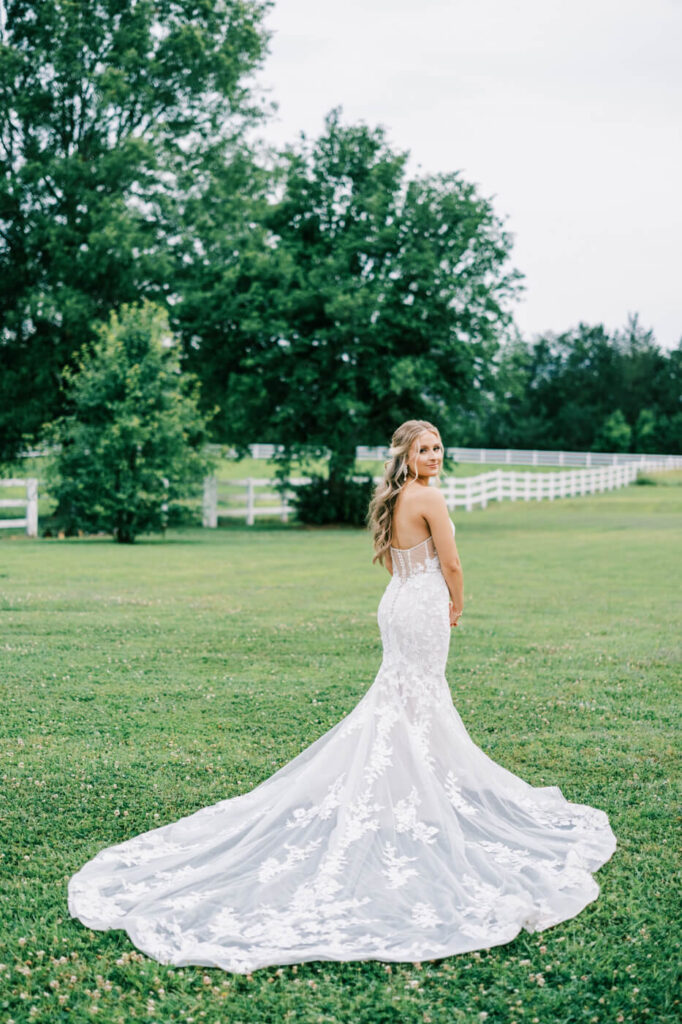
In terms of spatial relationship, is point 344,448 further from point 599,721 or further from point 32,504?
point 599,721

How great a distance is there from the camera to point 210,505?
30391mm

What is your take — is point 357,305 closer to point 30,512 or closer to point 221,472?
point 30,512

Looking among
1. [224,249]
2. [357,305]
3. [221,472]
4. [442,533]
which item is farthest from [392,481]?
[221,472]

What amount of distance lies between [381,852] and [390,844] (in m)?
0.06

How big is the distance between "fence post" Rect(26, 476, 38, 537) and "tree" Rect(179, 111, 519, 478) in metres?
6.89

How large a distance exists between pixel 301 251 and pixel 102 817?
85.9ft

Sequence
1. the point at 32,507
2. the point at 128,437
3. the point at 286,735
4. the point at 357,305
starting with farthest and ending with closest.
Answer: the point at 357,305
the point at 32,507
the point at 128,437
the point at 286,735

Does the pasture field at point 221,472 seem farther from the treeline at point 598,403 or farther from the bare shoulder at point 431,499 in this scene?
the treeline at point 598,403

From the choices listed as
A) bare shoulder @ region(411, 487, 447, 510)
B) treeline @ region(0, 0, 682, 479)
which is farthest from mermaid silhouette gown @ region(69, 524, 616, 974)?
treeline @ region(0, 0, 682, 479)

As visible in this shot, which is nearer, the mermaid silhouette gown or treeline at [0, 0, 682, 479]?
the mermaid silhouette gown

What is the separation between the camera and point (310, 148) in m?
30.5

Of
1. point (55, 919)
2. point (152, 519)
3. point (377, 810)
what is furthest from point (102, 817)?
point (152, 519)

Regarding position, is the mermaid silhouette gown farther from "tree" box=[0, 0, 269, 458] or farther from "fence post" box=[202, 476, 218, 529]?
"tree" box=[0, 0, 269, 458]

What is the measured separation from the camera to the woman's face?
17.8 feet
